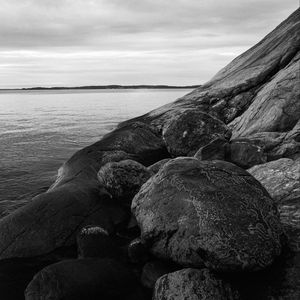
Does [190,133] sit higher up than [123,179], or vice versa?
[190,133]

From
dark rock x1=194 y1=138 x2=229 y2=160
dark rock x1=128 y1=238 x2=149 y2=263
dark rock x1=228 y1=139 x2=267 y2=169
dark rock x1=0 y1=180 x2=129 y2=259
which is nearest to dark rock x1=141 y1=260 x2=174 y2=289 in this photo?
dark rock x1=128 y1=238 x2=149 y2=263

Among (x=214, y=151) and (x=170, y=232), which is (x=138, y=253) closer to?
(x=170, y=232)

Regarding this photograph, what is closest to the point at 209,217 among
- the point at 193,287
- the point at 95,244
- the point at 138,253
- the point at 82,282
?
the point at 193,287

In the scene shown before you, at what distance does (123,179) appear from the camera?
32.0ft

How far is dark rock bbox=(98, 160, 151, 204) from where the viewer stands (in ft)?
31.8

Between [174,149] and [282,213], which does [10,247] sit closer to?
[282,213]

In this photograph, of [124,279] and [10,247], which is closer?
[124,279]

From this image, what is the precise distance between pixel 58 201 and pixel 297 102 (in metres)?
8.94

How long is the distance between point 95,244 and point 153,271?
1.55 meters

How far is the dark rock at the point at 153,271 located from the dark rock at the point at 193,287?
1.95 feet

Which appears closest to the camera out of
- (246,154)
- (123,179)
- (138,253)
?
(138,253)

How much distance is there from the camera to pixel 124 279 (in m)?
6.85

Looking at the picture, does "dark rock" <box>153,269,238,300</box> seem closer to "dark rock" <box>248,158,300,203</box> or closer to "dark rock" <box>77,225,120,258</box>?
"dark rock" <box>77,225,120,258</box>

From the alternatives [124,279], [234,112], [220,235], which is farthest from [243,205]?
[234,112]
